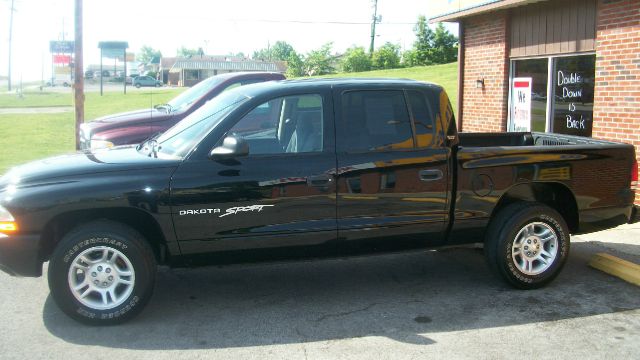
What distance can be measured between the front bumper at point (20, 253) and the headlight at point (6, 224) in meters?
0.04

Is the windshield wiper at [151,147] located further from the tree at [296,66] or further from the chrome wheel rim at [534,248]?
the tree at [296,66]

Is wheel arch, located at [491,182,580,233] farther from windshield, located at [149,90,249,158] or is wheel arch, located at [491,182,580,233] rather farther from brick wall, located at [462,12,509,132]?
brick wall, located at [462,12,509,132]

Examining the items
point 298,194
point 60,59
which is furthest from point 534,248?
point 60,59

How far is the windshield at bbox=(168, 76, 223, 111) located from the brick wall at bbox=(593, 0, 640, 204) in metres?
5.44

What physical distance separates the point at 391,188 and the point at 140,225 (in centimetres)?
199

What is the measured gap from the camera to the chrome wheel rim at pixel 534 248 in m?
5.45

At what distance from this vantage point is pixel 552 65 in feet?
31.6

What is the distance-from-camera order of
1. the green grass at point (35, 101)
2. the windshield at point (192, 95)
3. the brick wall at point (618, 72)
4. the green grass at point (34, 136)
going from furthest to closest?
the green grass at point (35, 101) → the green grass at point (34, 136) → the windshield at point (192, 95) → the brick wall at point (618, 72)

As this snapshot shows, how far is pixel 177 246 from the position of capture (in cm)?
474

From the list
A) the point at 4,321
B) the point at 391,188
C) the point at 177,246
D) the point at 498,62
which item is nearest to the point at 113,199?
the point at 177,246

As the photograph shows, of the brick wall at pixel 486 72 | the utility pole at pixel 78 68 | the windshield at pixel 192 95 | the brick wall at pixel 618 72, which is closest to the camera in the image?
the brick wall at pixel 618 72

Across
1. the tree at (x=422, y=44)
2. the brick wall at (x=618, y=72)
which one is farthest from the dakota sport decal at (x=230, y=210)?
the tree at (x=422, y=44)

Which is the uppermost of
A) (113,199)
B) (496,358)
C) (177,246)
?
(113,199)

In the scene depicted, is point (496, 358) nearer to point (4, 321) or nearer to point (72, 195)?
point (72, 195)
